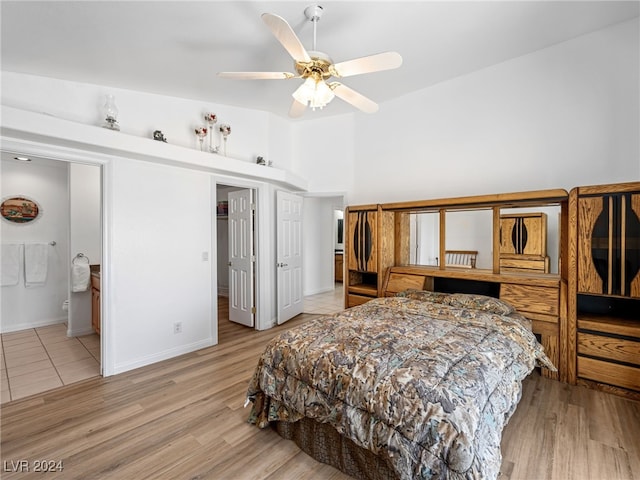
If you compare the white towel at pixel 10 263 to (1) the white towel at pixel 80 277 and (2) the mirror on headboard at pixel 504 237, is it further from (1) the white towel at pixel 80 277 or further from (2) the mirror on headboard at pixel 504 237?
(2) the mirror on headboard at pixel 504 237

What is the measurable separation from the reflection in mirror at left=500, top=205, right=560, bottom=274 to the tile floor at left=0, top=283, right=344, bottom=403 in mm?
4362

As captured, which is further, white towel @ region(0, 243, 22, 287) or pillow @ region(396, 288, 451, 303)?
white towel @ region(0, 243, 22, 287)

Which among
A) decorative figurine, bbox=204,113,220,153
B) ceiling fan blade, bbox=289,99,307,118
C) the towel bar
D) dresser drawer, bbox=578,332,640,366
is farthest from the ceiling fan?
the towel bar

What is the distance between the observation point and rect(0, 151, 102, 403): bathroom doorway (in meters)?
3.89

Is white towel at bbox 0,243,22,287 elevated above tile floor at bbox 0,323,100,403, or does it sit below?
above

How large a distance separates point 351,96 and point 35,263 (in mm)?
5038

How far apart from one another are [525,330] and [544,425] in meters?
0.63

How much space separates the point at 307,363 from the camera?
5.91 ft

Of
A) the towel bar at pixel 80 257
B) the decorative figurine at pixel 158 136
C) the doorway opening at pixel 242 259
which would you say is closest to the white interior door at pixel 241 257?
the doorway opening at pixel 242 259

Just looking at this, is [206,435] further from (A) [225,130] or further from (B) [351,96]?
(A) [225,130]

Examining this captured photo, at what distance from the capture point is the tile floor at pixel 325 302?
5.34 metres

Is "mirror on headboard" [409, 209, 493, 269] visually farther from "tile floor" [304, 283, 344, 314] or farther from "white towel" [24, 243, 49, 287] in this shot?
"white towel" [24, 243, 49, 287]

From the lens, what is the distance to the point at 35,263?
14.4ft

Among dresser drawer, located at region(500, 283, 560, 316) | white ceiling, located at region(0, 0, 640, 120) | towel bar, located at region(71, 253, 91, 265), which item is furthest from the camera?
towel bar, located at region(71, 253, 91, 265)
